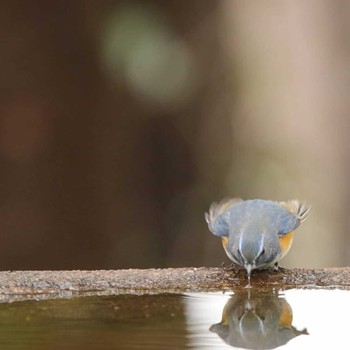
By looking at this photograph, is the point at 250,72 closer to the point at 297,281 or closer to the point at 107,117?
the point at 107,117

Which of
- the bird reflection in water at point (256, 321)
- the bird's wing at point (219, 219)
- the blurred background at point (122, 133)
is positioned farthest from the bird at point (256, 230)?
the blurred background at point (122, 133)

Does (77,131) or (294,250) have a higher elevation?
(77,131)

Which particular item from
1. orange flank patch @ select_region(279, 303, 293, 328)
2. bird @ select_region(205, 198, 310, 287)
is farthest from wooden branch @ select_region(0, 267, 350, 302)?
orange flank patch @ select_region(279, 303, 293, 328)

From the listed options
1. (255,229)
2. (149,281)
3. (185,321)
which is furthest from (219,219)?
(185,321)

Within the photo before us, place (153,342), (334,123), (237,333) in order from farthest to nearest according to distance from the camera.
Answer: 1. (334,123)
2. (237,333)
3. (153,342)

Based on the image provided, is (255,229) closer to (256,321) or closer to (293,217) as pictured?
(293,217)

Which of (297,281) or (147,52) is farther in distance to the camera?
(147,52)

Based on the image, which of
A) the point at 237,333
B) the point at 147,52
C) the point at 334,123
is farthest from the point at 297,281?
the point at 334,123
